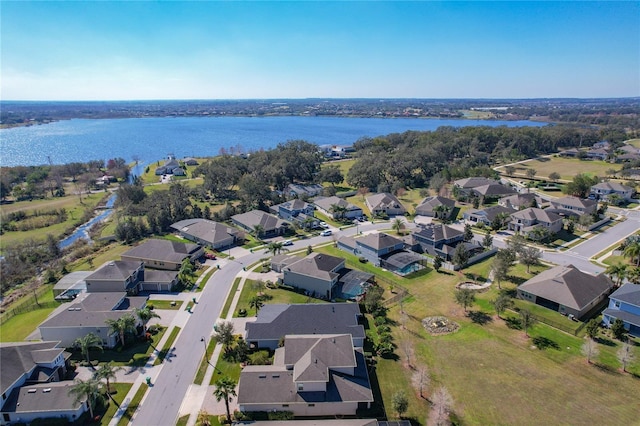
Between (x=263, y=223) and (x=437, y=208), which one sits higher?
(x=437, y=208)

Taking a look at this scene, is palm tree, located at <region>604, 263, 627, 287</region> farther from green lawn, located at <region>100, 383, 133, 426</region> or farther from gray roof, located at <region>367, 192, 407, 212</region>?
green lawn, located at <region>100, 383, 133, 426</region>

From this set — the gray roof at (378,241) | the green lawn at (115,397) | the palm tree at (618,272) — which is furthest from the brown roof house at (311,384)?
the palm tree at (618,272)

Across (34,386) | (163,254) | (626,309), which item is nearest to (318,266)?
(163,254)

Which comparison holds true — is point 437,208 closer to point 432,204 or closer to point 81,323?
point 432,204

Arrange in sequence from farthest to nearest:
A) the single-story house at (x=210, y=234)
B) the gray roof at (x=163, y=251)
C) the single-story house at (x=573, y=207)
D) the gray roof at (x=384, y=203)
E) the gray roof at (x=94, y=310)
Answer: the gray roof at (x=384, y=203) → the single-story house at (x=573, y=207) → the single-story house at (x=210, y=234) → the gray roof at (x=163, y=251) → the gray roof at (x=94, y=310)

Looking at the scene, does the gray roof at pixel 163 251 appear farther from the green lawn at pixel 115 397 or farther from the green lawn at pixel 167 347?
the green lawn at pixel 115 397

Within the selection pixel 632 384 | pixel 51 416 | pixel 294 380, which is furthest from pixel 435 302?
pixel 51 416
